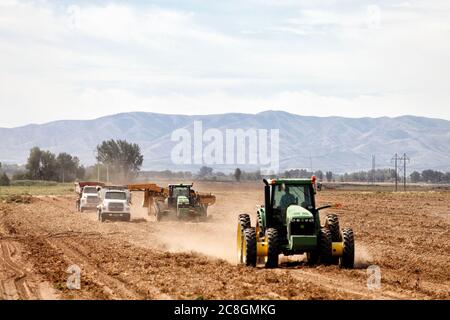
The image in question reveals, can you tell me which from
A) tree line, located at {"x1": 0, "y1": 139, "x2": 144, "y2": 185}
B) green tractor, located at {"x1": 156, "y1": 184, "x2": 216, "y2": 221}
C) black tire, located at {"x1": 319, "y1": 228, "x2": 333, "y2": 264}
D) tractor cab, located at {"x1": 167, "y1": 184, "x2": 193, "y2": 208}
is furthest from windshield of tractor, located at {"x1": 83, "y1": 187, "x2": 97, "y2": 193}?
tree line, located at {"x1": 0, "y1": 139, "x2": 144, "y2": 185}

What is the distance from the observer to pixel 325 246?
69.8 feet

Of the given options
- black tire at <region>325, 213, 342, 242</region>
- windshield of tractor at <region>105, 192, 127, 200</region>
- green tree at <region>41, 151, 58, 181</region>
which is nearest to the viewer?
black tire at <region>325, 213, 342, 242</region>

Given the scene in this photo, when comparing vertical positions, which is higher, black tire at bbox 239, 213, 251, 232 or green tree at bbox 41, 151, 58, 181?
green tree at bbox 41, 151, 58, 181

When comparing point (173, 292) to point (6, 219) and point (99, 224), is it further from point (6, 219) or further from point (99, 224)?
point (6, 219)

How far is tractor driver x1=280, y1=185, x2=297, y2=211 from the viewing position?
2253 centimetres

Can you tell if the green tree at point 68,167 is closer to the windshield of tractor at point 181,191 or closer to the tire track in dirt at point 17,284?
the windshield of tractor at point 181,191

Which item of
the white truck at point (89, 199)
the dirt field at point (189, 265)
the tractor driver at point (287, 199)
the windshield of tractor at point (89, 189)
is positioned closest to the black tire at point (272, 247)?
the dirt field at point (189, 265)

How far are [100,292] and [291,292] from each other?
4237mm

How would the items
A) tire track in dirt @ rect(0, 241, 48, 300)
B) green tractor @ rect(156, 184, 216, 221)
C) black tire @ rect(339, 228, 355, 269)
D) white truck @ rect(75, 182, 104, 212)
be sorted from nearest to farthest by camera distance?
tire track in dirt @ rect(0, 241, 48, 300), black tire @ rect(339, 228, 355, 269), green tractor @ rect(156, 184, 216, 221), white truck @ rect(75, 182, 104, 212)

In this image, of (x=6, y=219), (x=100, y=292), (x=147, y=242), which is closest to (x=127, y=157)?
(x=6, y=219)

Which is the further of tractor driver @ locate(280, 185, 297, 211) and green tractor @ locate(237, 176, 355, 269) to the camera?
tractor driver @ locate(280, 185, 297, 211)

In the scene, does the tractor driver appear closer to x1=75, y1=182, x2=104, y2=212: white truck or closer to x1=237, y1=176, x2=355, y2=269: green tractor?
x1=237, y1=176, x2=355, y2=269: green tractor

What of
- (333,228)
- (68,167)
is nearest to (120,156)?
(68,167)

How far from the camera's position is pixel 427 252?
27359 millimetres
